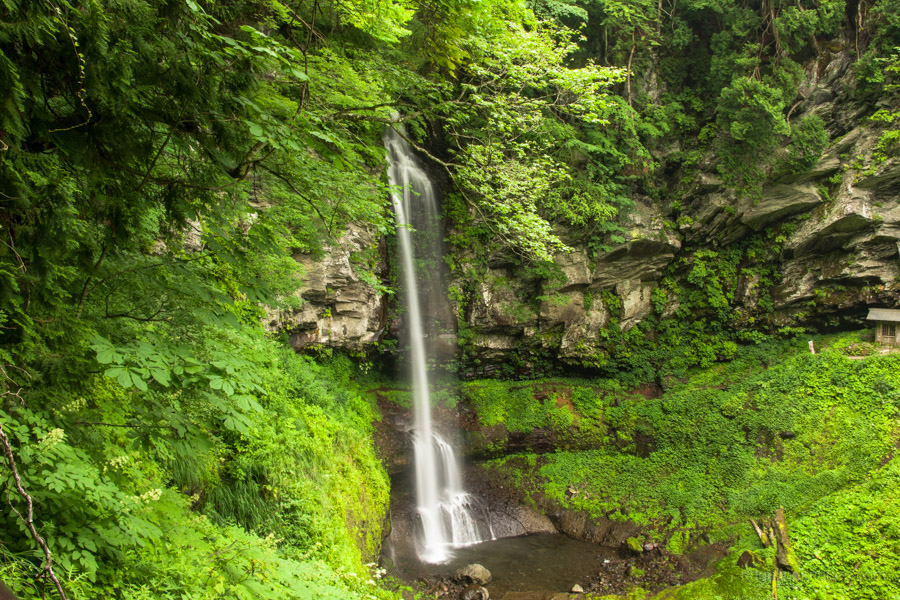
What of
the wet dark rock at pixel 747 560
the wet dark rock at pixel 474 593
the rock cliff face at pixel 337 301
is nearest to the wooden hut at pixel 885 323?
the wet dark rock at pixel 747 560

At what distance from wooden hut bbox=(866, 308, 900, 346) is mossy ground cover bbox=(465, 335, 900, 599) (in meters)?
0.55

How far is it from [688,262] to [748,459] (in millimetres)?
5977

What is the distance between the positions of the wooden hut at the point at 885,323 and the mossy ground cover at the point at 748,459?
1.81 feet

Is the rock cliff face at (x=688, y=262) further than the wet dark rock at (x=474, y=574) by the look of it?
Yes

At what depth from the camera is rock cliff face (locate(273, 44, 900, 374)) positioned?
38.2 feet

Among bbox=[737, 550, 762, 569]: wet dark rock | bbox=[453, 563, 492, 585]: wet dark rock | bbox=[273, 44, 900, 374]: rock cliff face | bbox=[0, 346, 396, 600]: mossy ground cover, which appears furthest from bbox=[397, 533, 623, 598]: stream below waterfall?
bbox=[273, 44, 900, 374]: rock cliff face

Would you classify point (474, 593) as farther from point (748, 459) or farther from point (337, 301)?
point (748, 459)

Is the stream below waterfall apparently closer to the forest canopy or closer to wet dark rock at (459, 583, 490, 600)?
wet dark rock at (459, 583, 490, 600)

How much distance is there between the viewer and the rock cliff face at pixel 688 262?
38.2 feet

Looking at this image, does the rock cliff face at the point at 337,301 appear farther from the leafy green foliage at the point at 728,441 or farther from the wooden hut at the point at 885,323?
the wooden hut at the point at 885,323

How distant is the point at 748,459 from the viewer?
431 inches

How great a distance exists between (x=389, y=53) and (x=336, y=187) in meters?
4.77

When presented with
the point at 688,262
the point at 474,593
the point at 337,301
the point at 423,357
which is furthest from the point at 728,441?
the point at 337,301

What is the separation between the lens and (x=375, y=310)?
12.1 meters
